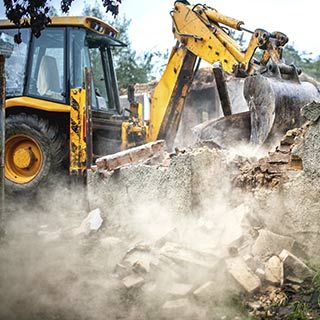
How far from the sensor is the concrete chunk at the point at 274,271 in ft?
11.8

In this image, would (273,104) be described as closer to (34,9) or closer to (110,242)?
(110,242)

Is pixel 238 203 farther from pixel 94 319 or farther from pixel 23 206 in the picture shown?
pixel 23 206

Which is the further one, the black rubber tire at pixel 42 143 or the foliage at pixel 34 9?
the black rubber tire at pixel 42 143

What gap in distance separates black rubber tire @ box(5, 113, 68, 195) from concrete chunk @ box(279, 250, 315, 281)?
4.16 metres

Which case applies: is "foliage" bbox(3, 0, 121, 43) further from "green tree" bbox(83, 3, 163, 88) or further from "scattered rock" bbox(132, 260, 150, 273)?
"green tree" bbox(83, 3, 163, 88)

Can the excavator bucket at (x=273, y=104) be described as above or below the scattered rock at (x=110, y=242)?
above

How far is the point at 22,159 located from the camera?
23.3ft

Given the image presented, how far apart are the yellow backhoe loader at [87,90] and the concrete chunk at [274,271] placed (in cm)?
242

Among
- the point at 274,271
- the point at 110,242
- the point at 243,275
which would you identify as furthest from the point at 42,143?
the point at 274,271

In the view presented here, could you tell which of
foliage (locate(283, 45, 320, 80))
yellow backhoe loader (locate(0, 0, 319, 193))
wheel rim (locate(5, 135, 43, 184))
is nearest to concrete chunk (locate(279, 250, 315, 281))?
yellow backhoe loader (locate(0, 0, 319, 193))

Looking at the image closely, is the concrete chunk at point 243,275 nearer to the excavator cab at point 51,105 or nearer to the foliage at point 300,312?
the foliage at point 300,312

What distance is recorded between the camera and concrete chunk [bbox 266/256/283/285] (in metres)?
3.61

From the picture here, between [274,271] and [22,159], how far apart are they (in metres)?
4.68

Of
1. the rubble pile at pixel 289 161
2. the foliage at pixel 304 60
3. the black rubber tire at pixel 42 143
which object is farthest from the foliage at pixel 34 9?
the foliage at pixel 304 60
